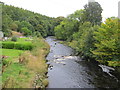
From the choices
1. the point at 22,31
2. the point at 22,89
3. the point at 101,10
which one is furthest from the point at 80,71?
the point at 22,31

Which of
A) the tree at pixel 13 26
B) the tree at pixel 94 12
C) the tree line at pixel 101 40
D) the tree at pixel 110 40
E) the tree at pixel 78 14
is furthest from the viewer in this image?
the tree at pixel 13 26

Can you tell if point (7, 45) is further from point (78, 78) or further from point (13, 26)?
point (13, 26)

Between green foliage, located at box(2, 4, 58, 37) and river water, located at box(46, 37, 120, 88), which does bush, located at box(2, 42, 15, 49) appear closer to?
river water, located at box(46, 37, 120, 88)

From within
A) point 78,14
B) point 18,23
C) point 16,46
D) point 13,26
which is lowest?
point 16,46

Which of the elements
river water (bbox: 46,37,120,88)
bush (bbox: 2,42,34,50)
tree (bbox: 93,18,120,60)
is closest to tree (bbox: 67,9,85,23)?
bush (bbox: 2,42,34,50)

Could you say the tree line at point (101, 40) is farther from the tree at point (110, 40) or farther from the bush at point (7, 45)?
the bush at point (7, 45)

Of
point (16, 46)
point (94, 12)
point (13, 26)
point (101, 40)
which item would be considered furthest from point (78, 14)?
point (16, 46)

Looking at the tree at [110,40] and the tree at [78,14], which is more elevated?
the tree at [78,14]

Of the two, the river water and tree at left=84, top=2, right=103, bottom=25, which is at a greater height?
tree at left=84, top=2, right=103, bottom=25

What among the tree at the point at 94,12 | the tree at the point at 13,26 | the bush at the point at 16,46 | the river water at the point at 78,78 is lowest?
the river water at the point at 78,78

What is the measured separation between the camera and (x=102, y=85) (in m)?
14.0

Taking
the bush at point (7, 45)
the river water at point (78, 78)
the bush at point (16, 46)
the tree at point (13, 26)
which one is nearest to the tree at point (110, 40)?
the river water at point (78, 78)

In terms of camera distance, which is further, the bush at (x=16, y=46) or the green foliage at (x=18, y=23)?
the green foliage at (x=18, y=23)

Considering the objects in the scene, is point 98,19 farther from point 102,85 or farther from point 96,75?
point 102,85
